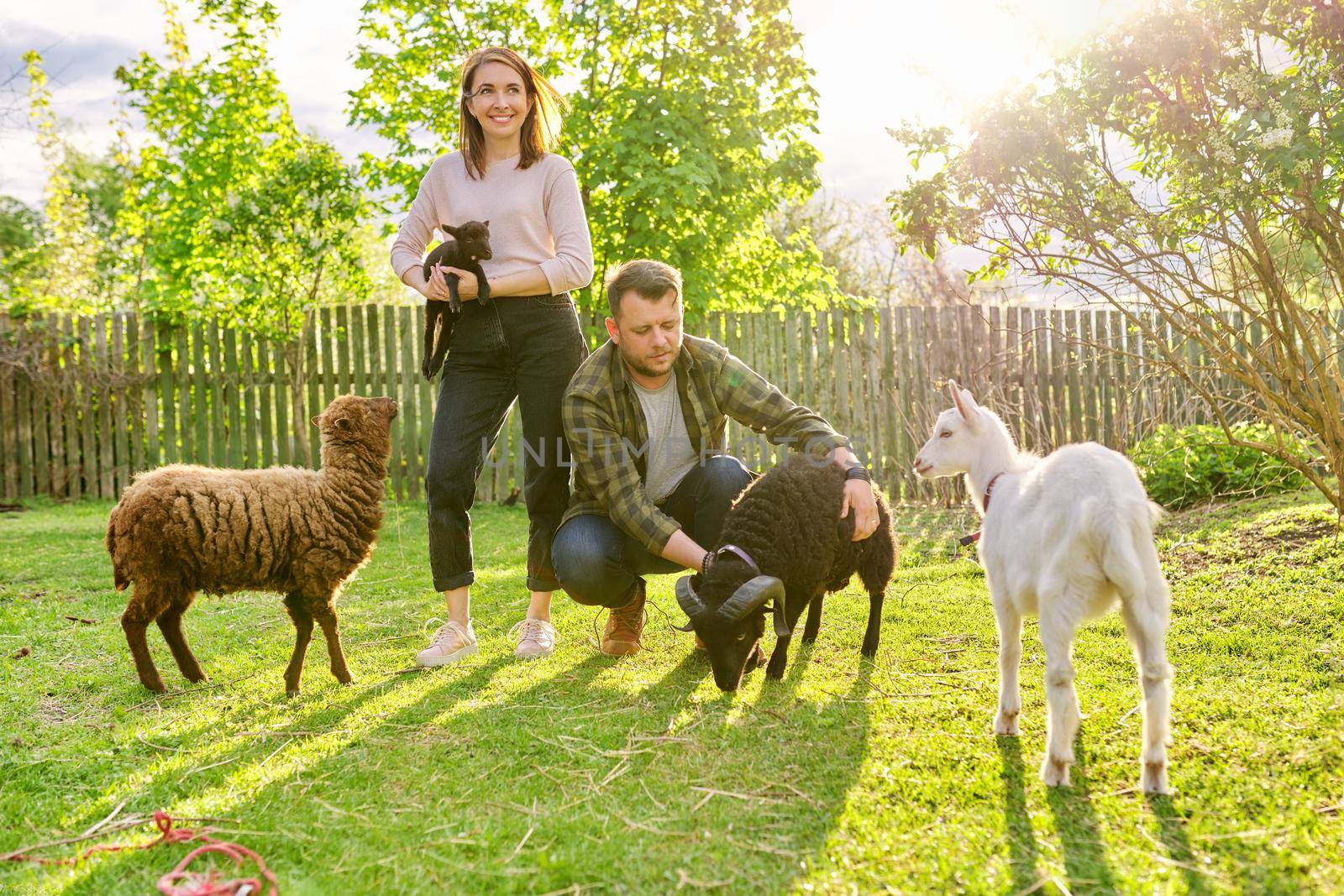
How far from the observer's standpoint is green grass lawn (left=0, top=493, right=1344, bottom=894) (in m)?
2.17

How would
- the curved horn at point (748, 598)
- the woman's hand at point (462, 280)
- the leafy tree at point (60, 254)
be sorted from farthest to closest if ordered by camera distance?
the leafy tree at point (60, 254), the woman's hand at point (462, 280), the curved horn at point (748, 598)

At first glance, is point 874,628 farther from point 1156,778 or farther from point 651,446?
point 1156,778

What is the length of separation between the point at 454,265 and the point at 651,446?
3.82 ft

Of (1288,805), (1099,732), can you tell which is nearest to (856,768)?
(1099,732)

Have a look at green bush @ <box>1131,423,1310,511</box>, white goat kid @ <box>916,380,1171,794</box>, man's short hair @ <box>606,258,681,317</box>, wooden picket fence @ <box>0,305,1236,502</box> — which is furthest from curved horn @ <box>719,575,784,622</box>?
wooden picket fence @ <box>0,305,1236,502</box>

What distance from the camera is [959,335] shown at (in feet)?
32.4

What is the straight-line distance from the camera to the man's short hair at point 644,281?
363 centimetres

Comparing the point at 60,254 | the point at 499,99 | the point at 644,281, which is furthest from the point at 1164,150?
the point at 60,254

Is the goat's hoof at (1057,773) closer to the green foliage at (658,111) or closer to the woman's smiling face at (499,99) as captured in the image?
the woman's smiling face at (499,99)

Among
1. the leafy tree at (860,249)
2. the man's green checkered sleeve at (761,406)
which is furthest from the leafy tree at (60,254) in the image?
the man's green checkered sleeve at (761,406)

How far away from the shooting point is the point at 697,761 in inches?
111

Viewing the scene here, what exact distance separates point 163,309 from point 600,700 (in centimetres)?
927

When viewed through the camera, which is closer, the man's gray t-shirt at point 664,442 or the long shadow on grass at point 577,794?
the long shadow on grass at point 577,794

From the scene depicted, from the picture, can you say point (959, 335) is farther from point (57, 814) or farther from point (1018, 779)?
point (57, 814)
